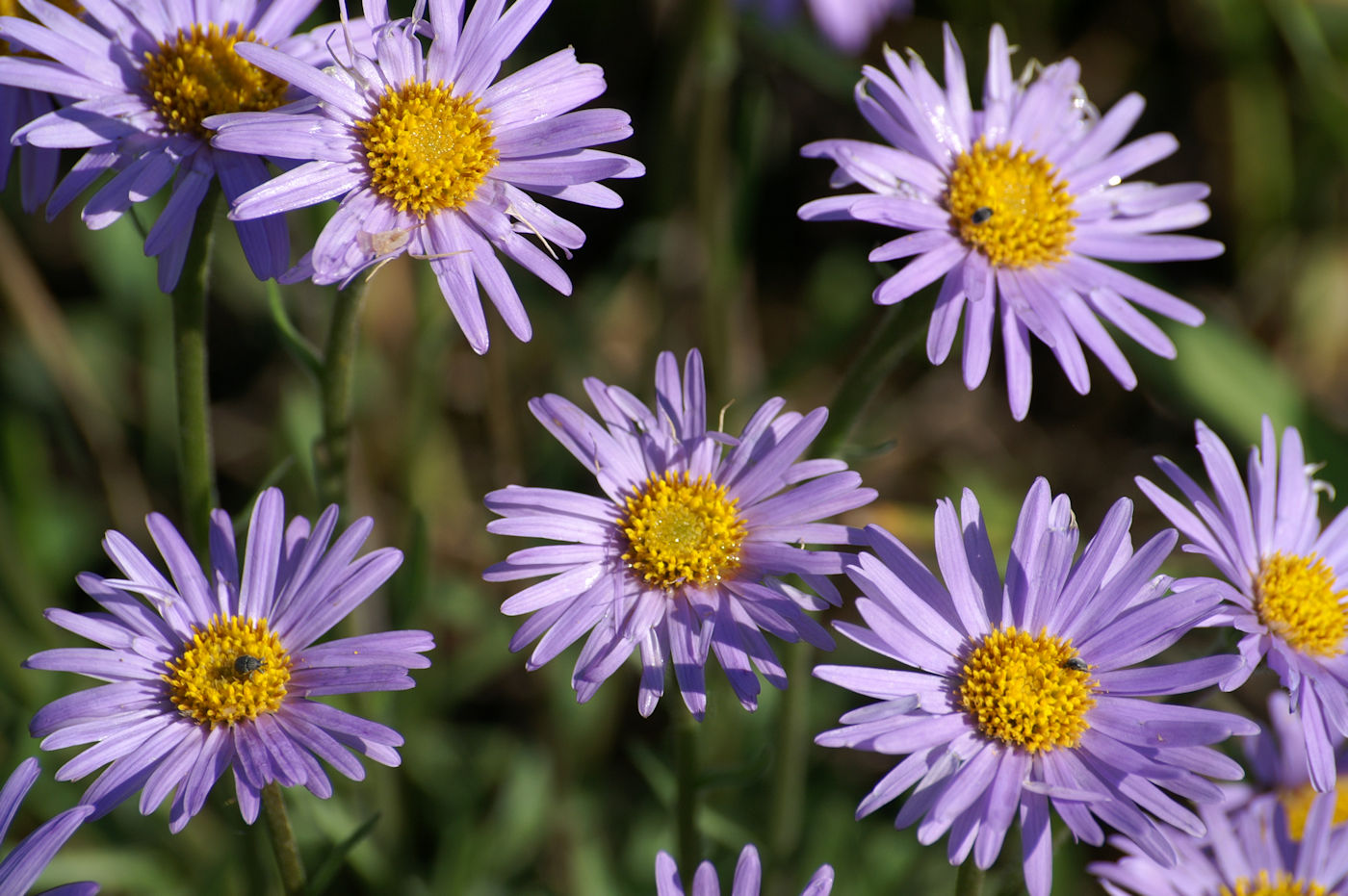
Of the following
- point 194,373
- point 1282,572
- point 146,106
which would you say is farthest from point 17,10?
point 1282,572

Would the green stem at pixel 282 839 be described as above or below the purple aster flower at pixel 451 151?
below

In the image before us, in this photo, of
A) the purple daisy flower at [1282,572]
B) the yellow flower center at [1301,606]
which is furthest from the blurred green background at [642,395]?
the yellow flower center at [1301,606]

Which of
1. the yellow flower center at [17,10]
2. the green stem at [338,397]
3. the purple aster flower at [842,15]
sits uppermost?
the purple aster flower at [842,15]

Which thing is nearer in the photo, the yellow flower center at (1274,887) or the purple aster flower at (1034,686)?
the purple aster flower at (1034,686)

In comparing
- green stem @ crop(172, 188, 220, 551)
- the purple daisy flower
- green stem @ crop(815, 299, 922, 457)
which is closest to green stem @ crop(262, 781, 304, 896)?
green stem @ crop(172, 188, 220, 551)

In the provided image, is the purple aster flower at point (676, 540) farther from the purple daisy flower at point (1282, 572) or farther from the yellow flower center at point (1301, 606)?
the yellow flower center at point (1301, 606)

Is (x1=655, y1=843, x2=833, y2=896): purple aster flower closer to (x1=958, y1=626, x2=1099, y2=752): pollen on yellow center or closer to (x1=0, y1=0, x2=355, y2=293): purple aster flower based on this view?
(x1=958, y1=626, x2=1099, y2=752): pollen on yellow center

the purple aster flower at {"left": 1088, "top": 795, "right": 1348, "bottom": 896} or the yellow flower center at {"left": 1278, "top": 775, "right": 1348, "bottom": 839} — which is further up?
the yellow flower center at {"left": 1278, "top": 775, "right": 1348, "bottom": 839}
